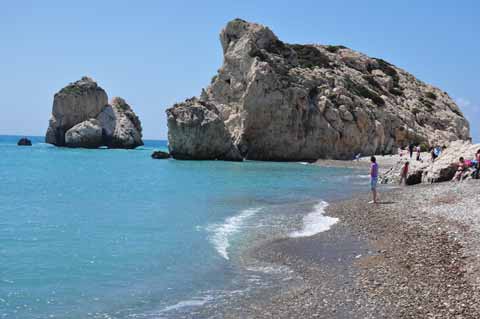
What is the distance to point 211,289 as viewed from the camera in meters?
11.1

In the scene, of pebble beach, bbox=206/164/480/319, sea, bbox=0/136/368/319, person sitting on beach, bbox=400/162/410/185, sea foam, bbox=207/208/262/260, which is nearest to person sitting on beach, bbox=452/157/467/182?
person sitting on beach, bbox=400/162/410/185

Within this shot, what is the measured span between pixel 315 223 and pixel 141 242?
21.9 ft

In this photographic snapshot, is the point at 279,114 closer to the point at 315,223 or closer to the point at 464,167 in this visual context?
the point at 464,167

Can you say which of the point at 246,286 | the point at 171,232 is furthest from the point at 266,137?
the point at 246,286

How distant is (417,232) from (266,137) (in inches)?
1994

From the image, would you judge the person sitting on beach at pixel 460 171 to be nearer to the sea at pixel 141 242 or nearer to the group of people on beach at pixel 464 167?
the group of people on beach at pixel 464 167

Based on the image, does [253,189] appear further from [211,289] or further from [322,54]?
[322,54]

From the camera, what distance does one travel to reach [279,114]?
210 ft

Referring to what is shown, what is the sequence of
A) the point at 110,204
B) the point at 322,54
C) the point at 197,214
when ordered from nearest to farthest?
the point at 197,214 → the point at 110,204 → the point at 322,54

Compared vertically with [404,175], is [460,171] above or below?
above

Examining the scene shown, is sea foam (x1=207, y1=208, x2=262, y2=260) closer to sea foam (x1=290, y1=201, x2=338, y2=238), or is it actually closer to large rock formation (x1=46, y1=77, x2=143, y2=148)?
sea foam (x1=290, y1=201, x2=338, y2=238)

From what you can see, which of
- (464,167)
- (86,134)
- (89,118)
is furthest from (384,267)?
(89,118)

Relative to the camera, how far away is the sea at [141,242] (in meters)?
10.5

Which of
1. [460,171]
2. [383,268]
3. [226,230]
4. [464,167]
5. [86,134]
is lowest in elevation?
[226,230]
